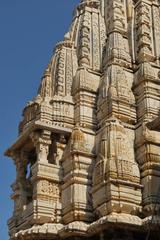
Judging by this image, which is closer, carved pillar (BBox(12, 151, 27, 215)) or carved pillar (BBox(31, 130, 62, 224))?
carved pillar (BBox(31, 130, 62, 224))

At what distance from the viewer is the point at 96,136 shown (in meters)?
20.9

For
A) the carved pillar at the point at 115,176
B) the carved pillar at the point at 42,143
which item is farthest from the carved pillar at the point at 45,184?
the carved pillar at the point at 115,176

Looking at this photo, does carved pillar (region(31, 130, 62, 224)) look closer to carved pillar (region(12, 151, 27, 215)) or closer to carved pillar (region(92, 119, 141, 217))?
carved pillar (region(12, 151, 27, 215))

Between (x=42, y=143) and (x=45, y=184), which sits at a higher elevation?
(x=42, y=143)

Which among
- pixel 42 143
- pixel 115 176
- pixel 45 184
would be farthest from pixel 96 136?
pixel 115 176

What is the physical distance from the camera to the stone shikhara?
18.4 m

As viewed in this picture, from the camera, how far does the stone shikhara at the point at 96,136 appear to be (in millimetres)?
18422

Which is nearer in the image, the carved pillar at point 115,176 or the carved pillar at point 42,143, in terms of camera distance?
the carved pillar at point 115,176

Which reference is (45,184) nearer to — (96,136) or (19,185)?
(19,185)

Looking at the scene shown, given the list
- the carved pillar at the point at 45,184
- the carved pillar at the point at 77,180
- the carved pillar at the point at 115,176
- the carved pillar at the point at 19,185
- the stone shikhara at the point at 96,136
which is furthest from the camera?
the carved pillar at the point at 19,185

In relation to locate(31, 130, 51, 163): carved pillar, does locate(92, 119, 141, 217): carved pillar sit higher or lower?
lower

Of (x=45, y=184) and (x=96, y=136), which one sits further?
(x=96, y=136)

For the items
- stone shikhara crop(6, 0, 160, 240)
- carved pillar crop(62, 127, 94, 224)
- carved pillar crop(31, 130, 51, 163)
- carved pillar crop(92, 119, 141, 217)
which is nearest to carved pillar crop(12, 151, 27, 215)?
stone shikhara crop(6, 0, 160, 240)

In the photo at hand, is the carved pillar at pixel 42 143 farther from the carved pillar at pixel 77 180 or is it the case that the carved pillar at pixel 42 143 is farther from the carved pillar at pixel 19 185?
the carved pillar at pixel 19 185
